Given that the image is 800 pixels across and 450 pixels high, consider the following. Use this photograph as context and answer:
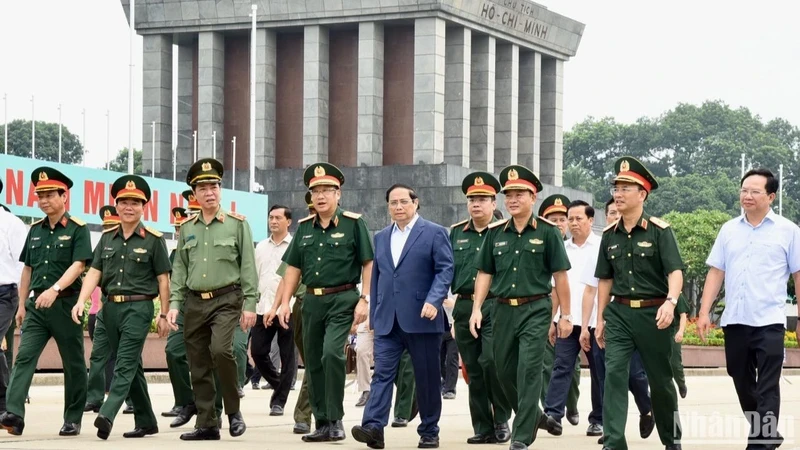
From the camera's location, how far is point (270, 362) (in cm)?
1494

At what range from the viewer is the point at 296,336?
12.9m

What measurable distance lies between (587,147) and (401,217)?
4218 inches

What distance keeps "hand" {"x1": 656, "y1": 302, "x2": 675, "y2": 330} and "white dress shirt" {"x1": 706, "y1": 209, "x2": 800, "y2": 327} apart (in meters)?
0.64

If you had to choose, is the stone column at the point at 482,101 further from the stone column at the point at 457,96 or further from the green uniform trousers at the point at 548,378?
the green uniform trousers at the point at 548,378

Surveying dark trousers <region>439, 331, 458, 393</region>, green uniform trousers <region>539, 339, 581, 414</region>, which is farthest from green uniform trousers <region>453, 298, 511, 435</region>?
dark trousers <region>439, 331, 458, 393</region>

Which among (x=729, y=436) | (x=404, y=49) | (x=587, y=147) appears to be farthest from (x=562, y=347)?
(x=587, y=147)

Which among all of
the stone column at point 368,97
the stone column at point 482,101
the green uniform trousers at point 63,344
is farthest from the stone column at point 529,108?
the green uniform trousers at point 63,344

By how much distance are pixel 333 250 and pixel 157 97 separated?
4575 cm

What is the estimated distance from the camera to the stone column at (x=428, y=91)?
2020 inches

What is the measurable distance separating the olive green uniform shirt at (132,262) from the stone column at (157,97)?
1757 inches

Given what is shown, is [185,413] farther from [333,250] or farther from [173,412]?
[333,250]

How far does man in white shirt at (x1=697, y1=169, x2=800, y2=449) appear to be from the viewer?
1012 centimetres

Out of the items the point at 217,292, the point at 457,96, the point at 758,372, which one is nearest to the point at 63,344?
the point at 217,292

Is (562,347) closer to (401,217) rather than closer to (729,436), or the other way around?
(729,436)
